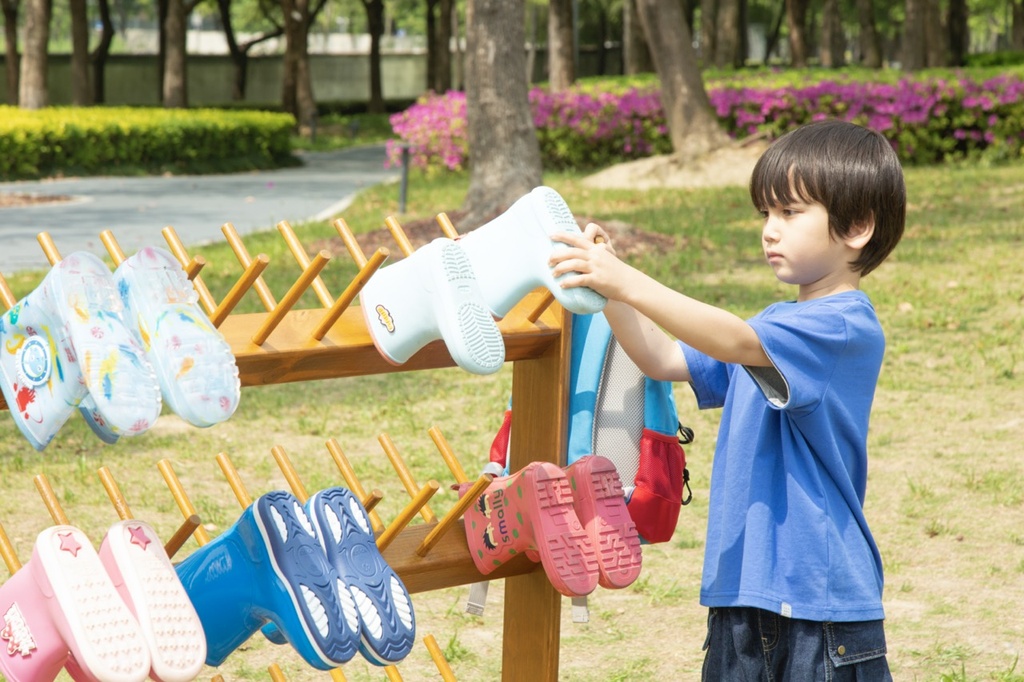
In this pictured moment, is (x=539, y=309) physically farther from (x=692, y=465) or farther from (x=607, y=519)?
(x=692, y=465)

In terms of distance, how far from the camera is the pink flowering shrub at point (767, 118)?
1666cm

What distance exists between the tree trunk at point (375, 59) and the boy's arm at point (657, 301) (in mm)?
34513

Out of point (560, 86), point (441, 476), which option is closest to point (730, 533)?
point (441, 476)

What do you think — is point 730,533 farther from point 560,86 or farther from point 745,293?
point 560,86

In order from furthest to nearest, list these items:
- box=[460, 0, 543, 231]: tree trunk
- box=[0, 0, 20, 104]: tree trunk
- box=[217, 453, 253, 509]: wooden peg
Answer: box=[0, 0, 20, 104]: tree trunk < box=[460, 0, 543, 231]: tree trunk < box=[217, 453, 253, 509]: wooden peg

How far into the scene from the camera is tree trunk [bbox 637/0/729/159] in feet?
50.0

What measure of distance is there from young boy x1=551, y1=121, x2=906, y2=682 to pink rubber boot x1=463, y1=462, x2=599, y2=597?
0.24m

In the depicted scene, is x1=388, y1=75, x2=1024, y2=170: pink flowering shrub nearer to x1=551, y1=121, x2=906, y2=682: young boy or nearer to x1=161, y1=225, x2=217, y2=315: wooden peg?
x1=161, y1=225, x2=217, y2=315: wooden peg

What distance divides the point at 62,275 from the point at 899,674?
2.59 meters

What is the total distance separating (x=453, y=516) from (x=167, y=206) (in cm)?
1277

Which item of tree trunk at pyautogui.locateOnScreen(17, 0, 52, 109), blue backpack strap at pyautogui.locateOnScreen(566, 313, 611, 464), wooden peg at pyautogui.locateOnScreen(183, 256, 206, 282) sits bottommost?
blue backpack strap at pyautogui.locateOnScreen(566, 313, 611, 464)

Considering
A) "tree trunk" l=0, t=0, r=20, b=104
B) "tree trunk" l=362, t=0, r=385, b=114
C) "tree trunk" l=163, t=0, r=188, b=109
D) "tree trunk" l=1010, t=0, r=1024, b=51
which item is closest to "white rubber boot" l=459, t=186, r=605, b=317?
"tree trunk" l=163, t=0, r=188, b=109

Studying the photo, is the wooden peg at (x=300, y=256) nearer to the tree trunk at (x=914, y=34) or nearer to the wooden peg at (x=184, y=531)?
the wooden peg at (x=184, y=531)

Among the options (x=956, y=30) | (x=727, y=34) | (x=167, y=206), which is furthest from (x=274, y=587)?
(x=956, y=30)
